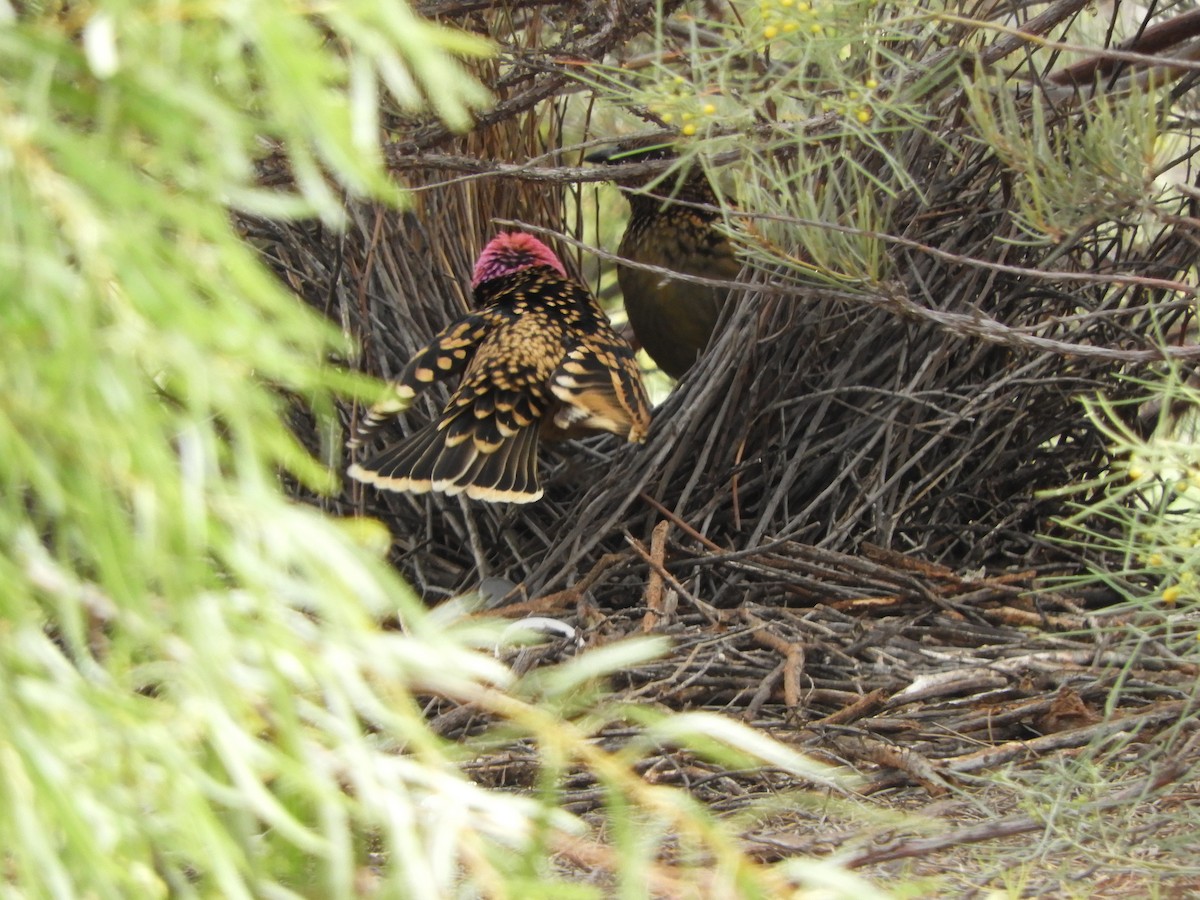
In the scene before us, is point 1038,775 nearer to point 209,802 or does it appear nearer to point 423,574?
point 209,802

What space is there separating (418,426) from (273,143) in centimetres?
82

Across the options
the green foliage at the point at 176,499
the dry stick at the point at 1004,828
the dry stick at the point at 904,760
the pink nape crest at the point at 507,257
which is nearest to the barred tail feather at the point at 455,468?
the pink nape crest at the point at 507,257

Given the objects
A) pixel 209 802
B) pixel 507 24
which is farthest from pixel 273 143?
pixel 209 802

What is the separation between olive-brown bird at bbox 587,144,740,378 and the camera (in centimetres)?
241

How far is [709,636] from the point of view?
1.61 metres

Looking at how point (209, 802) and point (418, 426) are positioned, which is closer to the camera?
point (209, 802)

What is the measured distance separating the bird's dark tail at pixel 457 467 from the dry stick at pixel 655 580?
0.58 ft

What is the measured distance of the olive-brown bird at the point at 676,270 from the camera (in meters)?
2.41

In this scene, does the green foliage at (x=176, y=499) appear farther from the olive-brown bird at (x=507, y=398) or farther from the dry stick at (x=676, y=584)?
the olive-brown bird at (x=507, y=398)

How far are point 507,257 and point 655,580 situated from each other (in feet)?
2.35

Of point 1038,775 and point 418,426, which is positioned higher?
point 418,426

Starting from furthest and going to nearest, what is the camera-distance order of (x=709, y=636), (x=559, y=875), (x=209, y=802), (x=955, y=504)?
(x=955, y=504) → (x=709, y=636) → (x=559, y=875) → (x=209, y=802)

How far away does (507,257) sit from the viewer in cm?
229

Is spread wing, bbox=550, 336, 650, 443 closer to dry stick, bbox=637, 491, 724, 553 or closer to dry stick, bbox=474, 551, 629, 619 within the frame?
dry stick, bbox=637, 491, 724, 553
